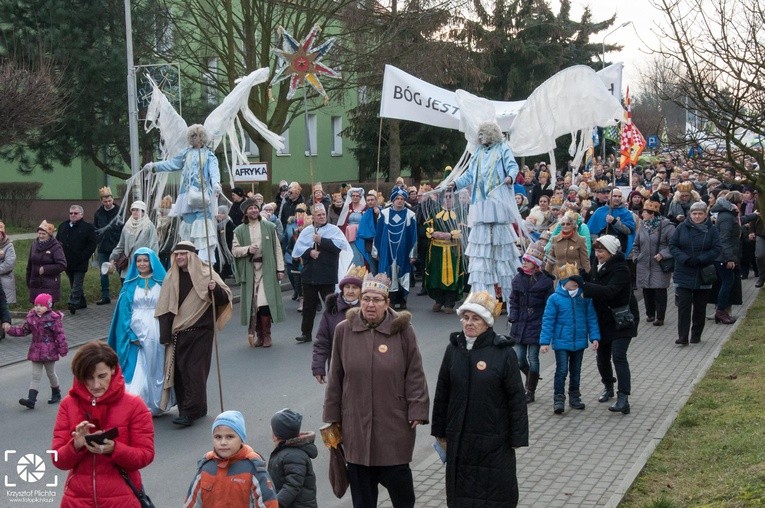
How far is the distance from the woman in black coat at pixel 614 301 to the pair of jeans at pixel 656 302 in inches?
213

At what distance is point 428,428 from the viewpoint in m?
10.1

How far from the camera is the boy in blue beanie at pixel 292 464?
6.03m

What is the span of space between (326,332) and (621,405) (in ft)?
10.7

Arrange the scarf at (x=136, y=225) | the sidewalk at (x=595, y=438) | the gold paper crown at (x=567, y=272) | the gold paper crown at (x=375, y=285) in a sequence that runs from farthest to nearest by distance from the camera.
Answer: the scarf at (x=136, y=225) → the gold paper crown at (x=567, y=272) → the sidewalk at (x=595, y=438) → the gold paper crown at (x=375, y=285)

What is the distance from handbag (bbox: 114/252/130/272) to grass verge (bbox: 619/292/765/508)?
7.20 metres

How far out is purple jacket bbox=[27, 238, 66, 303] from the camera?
Answer: 51.3 ft

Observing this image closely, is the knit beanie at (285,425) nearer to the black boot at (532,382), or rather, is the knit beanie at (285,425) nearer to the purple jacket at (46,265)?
the black boot at (532,382)

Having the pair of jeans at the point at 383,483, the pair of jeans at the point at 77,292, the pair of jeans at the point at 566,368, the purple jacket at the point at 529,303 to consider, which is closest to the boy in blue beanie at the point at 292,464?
the pair of jeans at the point at 383,483

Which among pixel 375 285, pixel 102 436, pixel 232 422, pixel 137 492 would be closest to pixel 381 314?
pixel 375 285

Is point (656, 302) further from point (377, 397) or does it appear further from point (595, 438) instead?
point (377, 397)

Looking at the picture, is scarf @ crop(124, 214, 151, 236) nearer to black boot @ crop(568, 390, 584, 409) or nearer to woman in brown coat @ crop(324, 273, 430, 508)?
black boot @ crop(568, 390, 584, 409)

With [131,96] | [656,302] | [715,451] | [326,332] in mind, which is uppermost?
[131,96]

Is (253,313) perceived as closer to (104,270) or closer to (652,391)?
(104,270)

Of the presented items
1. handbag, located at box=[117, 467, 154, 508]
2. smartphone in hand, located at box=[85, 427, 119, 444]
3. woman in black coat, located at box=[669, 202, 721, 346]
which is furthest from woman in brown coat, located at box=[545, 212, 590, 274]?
smartphone in hand, located at box=[85, 427, 119, 444]
